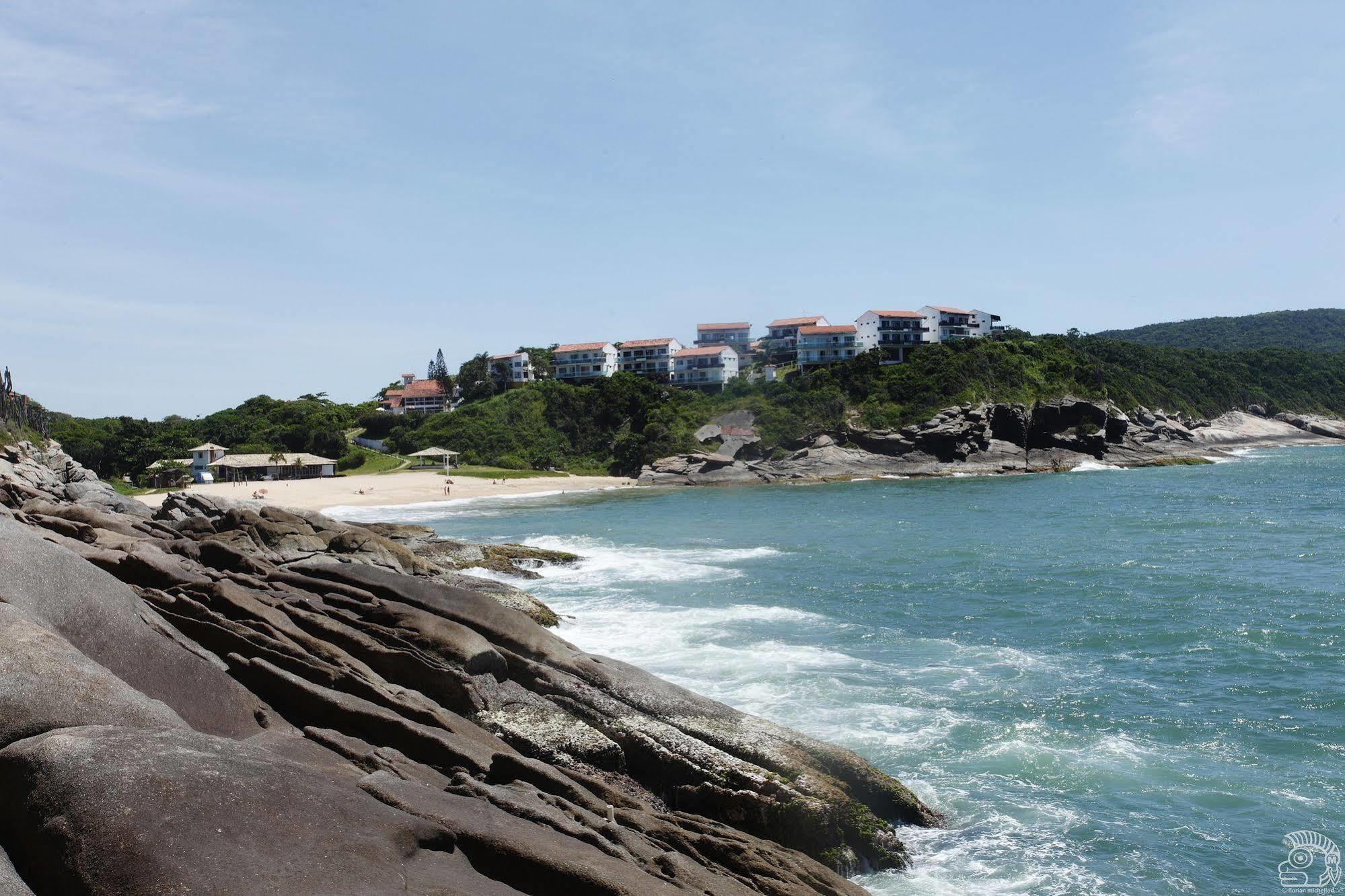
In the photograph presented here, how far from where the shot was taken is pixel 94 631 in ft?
35.5

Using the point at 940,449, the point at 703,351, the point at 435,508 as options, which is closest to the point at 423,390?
the point at 703,351

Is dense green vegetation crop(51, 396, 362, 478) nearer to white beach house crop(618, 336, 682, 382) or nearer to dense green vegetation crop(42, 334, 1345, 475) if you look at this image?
dense green vegetation crop(42, 334, 1345, 475)

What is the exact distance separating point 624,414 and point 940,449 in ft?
129

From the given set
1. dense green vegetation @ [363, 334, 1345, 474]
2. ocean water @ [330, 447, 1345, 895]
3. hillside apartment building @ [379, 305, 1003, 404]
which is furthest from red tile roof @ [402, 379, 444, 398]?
ocean water @ [330, 447, 1345, 895]

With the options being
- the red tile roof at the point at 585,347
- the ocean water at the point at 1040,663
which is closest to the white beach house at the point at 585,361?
the red tile roof at the point at 585,347

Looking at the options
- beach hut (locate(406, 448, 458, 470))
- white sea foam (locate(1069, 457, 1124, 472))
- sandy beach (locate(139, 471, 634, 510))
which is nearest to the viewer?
sandy beach (locate(139, 471, 634, 510))

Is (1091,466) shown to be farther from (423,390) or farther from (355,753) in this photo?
(355,753)

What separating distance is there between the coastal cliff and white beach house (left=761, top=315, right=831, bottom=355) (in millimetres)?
118562

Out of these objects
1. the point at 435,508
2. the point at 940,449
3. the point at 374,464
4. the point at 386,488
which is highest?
the point at 940,449

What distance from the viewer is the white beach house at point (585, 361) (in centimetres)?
13225

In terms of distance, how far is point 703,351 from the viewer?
126375 millimetres

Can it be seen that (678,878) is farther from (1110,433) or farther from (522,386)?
(522,386)

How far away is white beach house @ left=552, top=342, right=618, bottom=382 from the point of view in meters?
132

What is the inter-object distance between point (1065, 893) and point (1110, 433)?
101262mm
